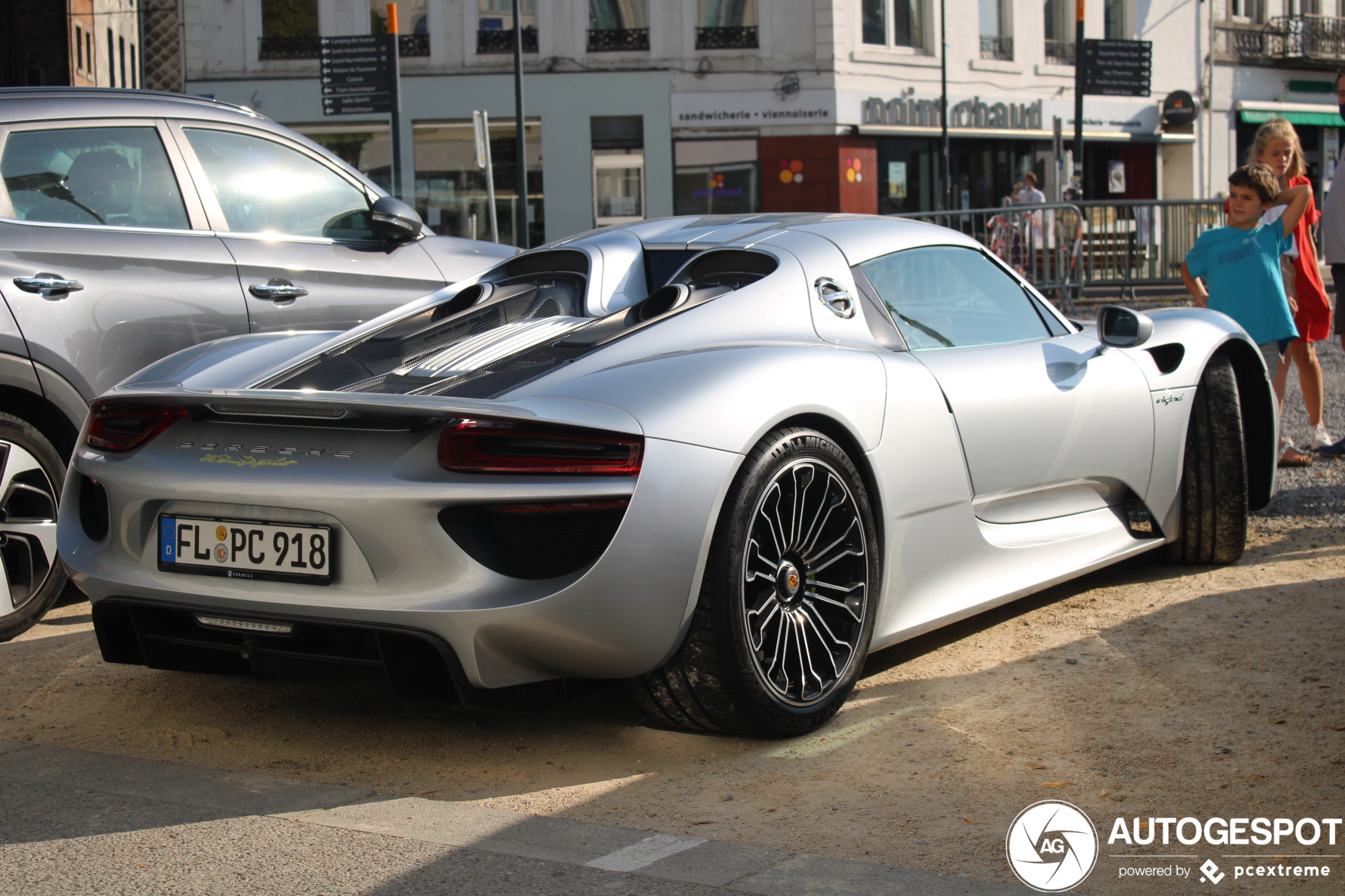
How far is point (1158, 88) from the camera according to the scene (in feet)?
106

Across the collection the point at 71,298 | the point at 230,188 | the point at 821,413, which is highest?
the point at 230,188

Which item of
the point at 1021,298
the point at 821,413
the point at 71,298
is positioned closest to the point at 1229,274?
the point at 1021,298

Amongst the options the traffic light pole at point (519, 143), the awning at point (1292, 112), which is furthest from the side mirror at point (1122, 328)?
the awning at point (1292, 112)

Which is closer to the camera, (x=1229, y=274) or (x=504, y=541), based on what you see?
(x=504, y=541)

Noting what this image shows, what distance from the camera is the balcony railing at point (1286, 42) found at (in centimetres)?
3356

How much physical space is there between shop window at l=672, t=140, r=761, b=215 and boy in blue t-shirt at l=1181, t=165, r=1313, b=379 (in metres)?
21.6

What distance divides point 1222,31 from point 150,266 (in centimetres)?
3404

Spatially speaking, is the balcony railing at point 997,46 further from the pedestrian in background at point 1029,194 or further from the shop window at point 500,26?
the shop window at point 500,26

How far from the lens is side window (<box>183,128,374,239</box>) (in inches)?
195

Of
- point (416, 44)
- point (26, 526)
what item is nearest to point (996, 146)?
point (416, 44)

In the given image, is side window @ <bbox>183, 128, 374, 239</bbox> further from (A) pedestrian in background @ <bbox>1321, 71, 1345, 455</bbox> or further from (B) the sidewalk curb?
(A) pedestrian in background @ <bbox>1321, 71, 1345, 455</bbox>

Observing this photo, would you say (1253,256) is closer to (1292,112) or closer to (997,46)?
(997,46)

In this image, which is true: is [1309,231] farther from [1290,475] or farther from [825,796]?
[825,796]

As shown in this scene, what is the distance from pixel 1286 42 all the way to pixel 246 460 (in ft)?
121
